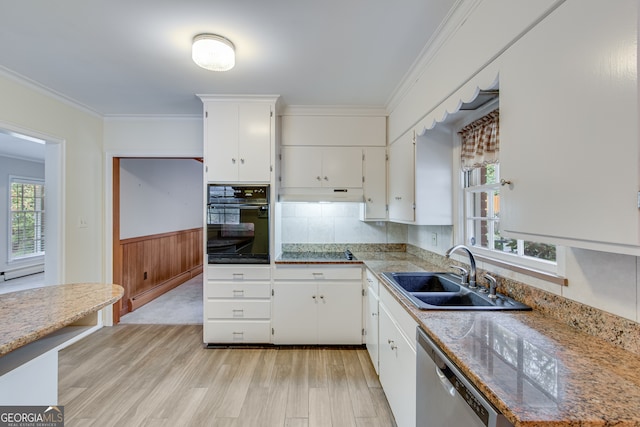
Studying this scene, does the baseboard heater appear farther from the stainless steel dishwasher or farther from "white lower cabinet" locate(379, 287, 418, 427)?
the stainless steel dishwasher

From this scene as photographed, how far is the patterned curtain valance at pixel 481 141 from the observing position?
1.71 m

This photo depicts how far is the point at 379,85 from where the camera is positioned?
2.48m

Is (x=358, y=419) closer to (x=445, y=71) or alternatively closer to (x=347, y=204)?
(x=347, y=204)

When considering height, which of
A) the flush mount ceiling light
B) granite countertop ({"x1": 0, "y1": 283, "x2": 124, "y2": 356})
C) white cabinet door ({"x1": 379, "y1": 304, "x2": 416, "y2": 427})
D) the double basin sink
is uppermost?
the flush mount ceiling light

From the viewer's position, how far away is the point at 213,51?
5.88 feet

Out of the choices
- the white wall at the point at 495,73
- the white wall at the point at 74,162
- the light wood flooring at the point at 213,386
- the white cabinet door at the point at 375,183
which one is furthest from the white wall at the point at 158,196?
the white wall at the point at 495,73

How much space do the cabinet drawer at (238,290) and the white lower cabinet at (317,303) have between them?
11 cm

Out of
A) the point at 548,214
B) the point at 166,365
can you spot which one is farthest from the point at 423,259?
the point at 166,365

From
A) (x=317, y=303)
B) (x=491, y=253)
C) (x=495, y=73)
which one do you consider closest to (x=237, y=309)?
(x=317, y=303)

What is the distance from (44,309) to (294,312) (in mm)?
1888

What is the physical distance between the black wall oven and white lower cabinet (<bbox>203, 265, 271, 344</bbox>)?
136mm

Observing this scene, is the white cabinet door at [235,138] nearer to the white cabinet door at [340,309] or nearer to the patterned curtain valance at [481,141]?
the white cabinet door at [340,309]

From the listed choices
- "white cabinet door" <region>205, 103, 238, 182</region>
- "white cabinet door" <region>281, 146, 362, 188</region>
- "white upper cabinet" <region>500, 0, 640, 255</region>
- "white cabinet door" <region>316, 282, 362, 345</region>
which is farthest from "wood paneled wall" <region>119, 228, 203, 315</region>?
"white upper cabinet" <region>500, 0, 640, 255</region>

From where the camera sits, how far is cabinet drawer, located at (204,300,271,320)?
273 cm
